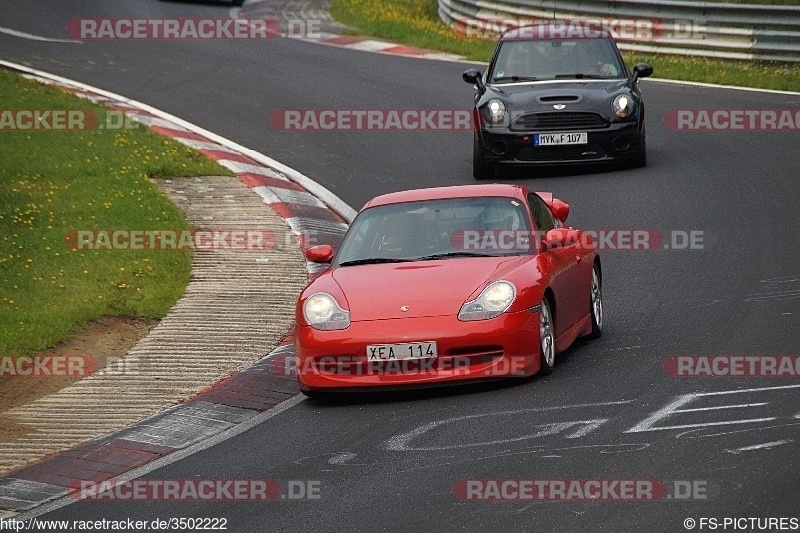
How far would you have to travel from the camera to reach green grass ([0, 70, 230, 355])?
1104 cm

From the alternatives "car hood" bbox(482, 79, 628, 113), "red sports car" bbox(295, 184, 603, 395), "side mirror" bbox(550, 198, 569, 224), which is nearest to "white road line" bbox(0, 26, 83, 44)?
"car hood" bbox(482, 79, 628, 113)

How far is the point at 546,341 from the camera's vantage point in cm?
902

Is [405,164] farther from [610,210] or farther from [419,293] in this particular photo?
[419,293]

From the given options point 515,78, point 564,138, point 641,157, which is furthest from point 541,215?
point 515,78

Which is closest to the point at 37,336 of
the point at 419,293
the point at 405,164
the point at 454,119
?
the point at 419,293

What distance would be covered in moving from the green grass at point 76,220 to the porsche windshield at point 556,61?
378 centimetres

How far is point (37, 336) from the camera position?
1030 centimetres

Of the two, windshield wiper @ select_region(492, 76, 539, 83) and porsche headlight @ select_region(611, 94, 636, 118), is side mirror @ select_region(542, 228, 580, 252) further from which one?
windshield wiper @ select_region(492, 76, 539, 83)

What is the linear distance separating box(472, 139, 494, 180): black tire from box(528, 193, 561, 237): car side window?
5.67 m

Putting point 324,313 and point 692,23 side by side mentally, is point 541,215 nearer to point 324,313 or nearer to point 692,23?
point 324,313

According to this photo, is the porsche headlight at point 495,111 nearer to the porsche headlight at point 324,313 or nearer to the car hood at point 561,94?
the car hood at point 561,94

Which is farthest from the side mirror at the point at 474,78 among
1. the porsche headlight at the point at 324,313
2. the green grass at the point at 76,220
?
the porsche headlight at the point at 324,313

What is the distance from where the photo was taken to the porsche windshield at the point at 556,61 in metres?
16.8

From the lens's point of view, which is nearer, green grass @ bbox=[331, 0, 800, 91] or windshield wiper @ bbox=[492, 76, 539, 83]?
windshield wiper @ bbox=[492, 76, 539, 83]
